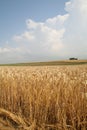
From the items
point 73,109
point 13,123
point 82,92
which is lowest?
point 13,123

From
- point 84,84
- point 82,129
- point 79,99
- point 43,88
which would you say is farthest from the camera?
point 43,88

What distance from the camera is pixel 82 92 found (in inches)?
147

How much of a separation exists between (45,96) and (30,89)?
514 millimetres

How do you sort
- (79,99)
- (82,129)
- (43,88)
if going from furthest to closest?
(43,88)
(79,99)
(82,129)

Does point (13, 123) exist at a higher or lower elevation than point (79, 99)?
lower

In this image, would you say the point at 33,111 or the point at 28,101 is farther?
the point at 28,101

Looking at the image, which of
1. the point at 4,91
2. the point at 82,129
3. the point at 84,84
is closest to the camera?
the point at 82,129

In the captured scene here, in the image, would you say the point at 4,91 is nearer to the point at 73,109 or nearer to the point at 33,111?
the point at 33,111

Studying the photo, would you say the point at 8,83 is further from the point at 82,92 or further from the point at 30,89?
the point at 82,92

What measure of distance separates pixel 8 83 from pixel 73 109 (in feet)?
7.19

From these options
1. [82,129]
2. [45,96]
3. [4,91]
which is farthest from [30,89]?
[82,129]

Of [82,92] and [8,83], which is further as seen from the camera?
[8,83]

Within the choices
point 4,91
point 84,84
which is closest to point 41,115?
point 84,84

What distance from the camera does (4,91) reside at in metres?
5.19
